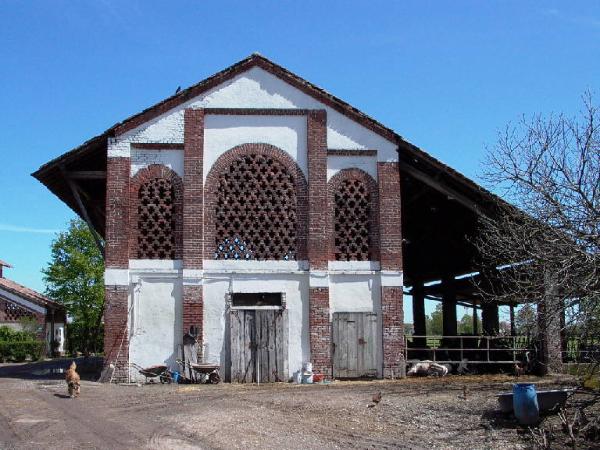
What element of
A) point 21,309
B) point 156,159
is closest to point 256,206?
point 156,159

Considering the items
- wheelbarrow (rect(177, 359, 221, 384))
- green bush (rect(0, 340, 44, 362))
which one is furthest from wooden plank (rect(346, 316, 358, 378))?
green bush (rect(0, 340, 44, 362))

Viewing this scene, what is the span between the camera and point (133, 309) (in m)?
19.6

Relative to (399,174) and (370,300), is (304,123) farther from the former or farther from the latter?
(370,300)

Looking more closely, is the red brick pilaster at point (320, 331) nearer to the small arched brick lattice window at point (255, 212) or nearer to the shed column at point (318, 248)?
the shed column at point (318, 248)

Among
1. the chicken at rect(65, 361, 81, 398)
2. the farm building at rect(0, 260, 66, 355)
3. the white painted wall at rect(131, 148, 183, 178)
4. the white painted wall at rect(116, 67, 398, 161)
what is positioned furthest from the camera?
the farm building at rect(0, 260, 66, 355)

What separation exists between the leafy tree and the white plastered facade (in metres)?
31.8

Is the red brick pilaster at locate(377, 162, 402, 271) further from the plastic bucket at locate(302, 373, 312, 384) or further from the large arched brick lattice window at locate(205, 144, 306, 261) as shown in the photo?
the plastic bucket at locate(302, 373, 312, 384)

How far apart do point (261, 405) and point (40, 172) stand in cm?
1023

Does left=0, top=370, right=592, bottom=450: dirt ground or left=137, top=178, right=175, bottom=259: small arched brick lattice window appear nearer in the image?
left=0, top=370, right=592, bottom=450: dirt ground

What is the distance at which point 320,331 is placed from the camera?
20.0 m

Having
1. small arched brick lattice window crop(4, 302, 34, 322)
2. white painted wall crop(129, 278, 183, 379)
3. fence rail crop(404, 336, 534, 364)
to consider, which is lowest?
fence rail crop(404, 336, 534, 364)

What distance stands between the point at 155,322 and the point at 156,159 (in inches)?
180

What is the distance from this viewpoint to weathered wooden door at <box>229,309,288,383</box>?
778 inches

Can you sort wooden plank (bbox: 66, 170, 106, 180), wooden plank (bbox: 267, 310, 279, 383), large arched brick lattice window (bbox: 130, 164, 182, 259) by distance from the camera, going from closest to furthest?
wooden plank (bbox: 267, 310, 279, 383) < large arched brick lattice window (bbox: 130, 164, 182, 259) < wooden plank (bbox: 66, 170, 106, 180)
